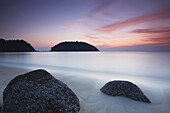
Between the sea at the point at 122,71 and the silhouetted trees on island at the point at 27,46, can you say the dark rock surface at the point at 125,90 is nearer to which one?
the sea at the point at 122,71

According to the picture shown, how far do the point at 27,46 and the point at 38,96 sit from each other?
145224 mm

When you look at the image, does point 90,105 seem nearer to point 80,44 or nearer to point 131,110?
point 131,110

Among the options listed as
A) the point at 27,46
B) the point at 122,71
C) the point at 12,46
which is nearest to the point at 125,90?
the point at 122,71

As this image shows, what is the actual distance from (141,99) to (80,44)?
503 ft

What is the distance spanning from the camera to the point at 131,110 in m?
4.28

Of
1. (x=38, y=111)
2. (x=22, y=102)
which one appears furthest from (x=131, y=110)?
(x=22, y=102)

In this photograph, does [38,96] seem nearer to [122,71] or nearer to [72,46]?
[122,71]

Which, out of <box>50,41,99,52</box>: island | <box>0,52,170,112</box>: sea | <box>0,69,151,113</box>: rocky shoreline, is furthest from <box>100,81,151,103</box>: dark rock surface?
<box>50,41,99,52</box>: island

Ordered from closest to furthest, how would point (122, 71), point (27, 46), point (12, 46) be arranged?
1. point (122, 71)
2. point (12, 46)
3. point (27, 46)

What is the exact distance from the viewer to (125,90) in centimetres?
555

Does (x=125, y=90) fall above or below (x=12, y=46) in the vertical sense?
below

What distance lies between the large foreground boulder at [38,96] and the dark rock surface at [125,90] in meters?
2.09

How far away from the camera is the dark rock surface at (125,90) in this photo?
5.21 meters

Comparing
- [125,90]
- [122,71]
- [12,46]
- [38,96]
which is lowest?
[122,71]
